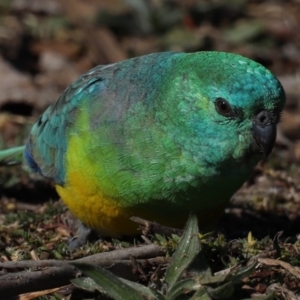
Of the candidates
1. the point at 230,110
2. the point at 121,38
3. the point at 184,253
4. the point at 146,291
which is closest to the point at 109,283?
the point at 146,291

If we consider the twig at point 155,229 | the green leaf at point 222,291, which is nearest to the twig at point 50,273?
the twig at point 155,229

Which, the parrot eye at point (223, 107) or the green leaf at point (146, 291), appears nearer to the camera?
the green leaf at point (146, 291)

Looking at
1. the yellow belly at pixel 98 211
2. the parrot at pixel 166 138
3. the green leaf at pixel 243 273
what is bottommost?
the yellow belly at pixel 98 211

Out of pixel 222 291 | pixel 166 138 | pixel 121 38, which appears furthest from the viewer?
pixel 121 38

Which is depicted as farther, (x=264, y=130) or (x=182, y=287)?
(x=264, y=130)

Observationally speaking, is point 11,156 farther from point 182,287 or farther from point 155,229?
point 182,287

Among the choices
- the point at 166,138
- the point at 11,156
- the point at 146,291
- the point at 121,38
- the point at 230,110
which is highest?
the point at 230,110

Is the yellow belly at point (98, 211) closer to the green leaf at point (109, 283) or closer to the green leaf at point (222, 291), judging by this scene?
the green leaf at point (109, 283)
